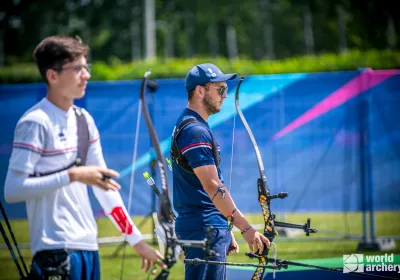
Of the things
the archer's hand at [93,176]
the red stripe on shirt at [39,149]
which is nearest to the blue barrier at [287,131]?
the red stripe on shirt at [39,149]

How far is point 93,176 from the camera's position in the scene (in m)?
3.59

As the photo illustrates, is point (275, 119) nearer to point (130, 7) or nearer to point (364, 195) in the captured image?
point (364, 195)

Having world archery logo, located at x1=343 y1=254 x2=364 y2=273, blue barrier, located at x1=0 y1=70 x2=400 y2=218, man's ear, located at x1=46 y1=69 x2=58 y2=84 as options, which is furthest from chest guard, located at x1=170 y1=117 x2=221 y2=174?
blue barrier, located at x1=0 y1=70 x2=400 y2=218

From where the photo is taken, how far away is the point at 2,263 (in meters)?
9.12

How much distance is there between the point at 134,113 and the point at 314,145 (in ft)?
8.40

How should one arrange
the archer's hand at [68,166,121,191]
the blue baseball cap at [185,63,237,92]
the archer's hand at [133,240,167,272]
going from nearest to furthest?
the archer's hand at [68,166,121,191] < the archer's hand at [133,240,167,272] < the blue baseball cap at [185,63,237,92]

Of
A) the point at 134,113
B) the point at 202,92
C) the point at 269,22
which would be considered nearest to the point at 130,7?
the point at 269,22

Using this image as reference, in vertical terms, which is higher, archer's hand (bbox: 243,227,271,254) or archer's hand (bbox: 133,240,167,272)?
archer's hand (bbox: 243,227,271,254)

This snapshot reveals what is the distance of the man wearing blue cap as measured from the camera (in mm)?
4734

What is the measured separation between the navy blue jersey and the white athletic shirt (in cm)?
102

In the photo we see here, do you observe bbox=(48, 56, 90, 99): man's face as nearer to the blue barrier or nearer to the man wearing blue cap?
the man wearing blue cap

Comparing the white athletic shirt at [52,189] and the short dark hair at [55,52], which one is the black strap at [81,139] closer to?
the white athletic shirt at [52,189]

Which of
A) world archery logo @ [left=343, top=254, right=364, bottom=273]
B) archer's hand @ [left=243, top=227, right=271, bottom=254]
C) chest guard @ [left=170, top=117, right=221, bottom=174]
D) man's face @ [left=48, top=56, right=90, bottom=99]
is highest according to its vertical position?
man's face @ [left=48, top=56, right=90, bottom=99]

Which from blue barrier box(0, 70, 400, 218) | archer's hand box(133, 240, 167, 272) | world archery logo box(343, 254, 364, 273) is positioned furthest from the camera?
blue barrier box(0, 70, 400, 218)
